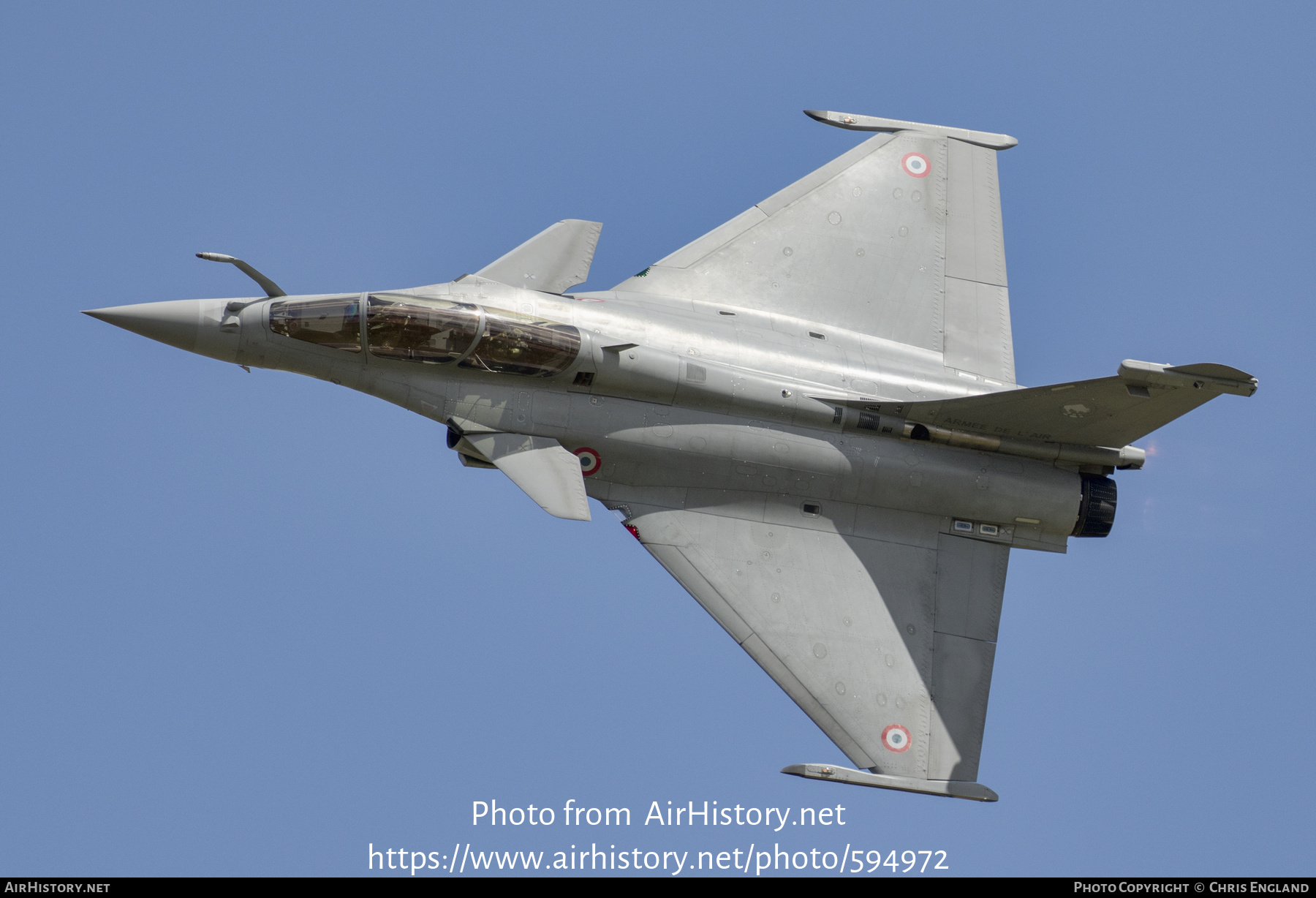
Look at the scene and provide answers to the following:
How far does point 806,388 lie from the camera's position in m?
20.9

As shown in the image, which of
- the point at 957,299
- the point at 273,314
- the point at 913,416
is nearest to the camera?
the point at 273,314

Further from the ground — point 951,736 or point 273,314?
point 273,314

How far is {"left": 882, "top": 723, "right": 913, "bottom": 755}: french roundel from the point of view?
2058 centimetres

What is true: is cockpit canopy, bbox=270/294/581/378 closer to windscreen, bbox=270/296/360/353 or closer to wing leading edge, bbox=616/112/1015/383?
windscreen, bbox=270/296/360/353

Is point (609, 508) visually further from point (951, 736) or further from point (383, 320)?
point (951, 736)

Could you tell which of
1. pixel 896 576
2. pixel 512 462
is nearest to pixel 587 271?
pixel 512 462

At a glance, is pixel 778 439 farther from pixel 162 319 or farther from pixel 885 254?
pixel 162 319

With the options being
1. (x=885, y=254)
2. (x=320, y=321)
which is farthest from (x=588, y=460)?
(x=885, y=254)

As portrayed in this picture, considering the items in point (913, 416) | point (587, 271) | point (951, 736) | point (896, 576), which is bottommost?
point (951, 736)

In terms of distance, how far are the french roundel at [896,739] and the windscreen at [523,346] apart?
6880mm

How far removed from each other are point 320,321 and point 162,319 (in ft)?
6.80

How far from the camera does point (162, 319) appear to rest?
19.4 metres

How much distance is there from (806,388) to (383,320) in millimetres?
6028

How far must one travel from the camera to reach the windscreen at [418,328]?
1973 centimetres
